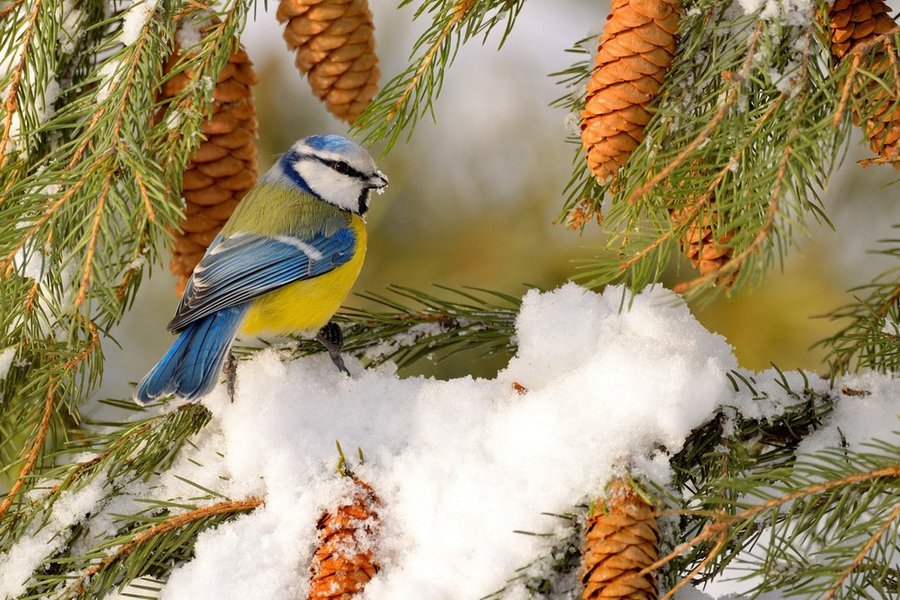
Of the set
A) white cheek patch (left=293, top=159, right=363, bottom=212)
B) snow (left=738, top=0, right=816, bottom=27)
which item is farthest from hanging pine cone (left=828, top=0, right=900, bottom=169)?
white cheek patch (left=293, top=159, right=363, bottom=212)

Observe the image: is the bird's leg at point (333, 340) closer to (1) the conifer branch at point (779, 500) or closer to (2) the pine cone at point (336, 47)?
(2) the pine cone at point (336, 47)

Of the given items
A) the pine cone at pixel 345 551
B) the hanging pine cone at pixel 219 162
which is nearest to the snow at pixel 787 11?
the pine cone at pixel 345 551

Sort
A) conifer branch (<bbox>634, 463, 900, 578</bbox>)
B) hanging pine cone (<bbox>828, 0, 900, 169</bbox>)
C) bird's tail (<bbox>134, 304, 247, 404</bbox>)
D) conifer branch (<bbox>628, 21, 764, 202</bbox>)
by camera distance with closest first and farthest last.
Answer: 1. conifer branch (<bbox>634, 463, 900, 578</bbox>)
2. conifer branch (<bbox>628, 21, 764, 202</bbox>)
3. hanging pine cone (<bbox>828, 0, 900, 169</bbox>)
4. bird's tail (<bbox>134, 304, 247, 404</bbox>)

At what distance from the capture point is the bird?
1.88 m

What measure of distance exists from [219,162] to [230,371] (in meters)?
0.48

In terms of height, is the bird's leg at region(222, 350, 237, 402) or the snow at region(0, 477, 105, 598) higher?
the bird's leg at region(222, 350, 237, 402)

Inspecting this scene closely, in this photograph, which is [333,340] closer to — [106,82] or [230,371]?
[230,371]

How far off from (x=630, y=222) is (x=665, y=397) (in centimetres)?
26

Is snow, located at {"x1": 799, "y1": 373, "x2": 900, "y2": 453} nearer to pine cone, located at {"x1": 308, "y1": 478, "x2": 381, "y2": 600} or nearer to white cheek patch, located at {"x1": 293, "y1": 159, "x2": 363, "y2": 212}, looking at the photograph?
pine cone, located at {"x1": 308, "y1": 478, "x2": 381, "y2": 600}

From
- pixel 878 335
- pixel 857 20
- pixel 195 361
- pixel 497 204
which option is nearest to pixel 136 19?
pixel 195 361

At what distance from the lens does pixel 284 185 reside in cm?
256

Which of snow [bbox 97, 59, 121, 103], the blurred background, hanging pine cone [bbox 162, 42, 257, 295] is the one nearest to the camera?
snow [bbox 97, 59, 121, 103]

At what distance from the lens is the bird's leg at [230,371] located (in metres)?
1.84

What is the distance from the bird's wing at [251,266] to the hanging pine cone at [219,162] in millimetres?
90
